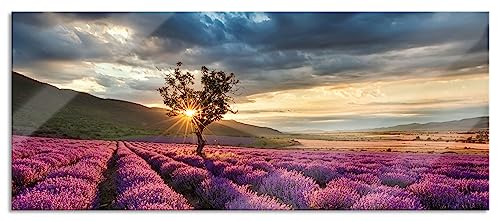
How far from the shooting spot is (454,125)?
14.4 ft

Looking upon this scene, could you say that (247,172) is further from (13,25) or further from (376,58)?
(13,25)

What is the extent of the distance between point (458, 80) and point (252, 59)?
132 cm

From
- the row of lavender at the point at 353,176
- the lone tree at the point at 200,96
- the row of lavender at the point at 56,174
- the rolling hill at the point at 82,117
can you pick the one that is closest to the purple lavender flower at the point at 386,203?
the row of lavender at the point at 353,176

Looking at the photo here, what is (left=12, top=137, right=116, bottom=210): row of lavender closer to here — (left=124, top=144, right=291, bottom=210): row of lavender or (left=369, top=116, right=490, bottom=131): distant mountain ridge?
(left=124, top=144, right=291, bottom=210): row of lavender

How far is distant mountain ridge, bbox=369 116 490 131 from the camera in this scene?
14.3ft

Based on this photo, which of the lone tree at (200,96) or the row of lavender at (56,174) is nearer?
the row of lavender at (56,174)

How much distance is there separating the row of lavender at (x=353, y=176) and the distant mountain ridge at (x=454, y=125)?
19cm

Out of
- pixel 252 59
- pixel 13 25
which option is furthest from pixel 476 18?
pixel 13 25

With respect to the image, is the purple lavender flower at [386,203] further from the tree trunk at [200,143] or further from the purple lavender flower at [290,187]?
the tree trunk at [200,143]

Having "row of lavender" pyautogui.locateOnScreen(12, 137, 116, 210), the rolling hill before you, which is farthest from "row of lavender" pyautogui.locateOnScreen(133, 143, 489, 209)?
"row of lavender" pyautogui.locateOnScreen(12, 137, 116, 210)

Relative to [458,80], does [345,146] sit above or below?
below

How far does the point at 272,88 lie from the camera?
4.50 m

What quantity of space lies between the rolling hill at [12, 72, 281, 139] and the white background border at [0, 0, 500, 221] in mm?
97
